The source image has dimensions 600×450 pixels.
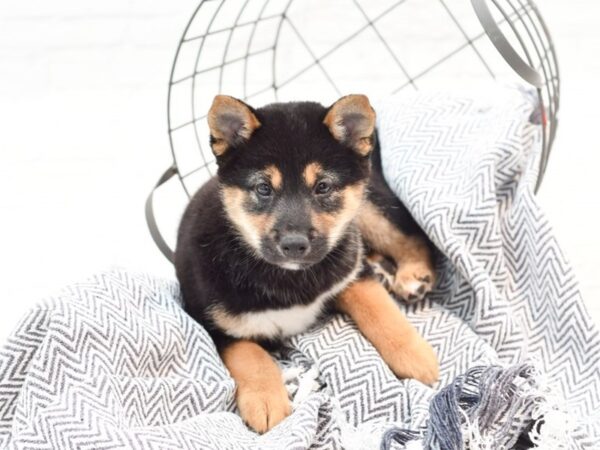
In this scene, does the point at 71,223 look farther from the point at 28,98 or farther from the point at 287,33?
the point at 287,33

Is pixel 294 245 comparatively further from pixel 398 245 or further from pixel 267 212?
pixel 398 245

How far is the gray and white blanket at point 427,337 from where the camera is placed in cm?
161

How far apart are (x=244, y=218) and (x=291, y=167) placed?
0.18 meters

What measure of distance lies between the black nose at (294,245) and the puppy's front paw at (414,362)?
1.25 feet

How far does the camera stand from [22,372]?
5.57 feet

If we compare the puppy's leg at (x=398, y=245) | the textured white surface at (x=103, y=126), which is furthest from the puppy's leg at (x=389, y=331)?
the textured white surface at (x=103, y=126)

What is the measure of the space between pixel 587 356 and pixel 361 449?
2.16 feet

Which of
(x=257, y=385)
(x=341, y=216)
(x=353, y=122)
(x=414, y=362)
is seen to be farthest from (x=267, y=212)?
(x=414, y=362)

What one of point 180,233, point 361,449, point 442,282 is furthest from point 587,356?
point 180,233

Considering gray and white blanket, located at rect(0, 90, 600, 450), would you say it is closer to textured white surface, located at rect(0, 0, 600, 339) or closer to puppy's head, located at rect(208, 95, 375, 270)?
puppy's head, located at rect(208, 95, 375, 270)

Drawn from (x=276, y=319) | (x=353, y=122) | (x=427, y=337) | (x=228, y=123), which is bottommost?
(x=427, y=337)

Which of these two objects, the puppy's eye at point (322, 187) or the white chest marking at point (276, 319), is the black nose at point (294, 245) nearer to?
the puppy's eye at point (322, 187)

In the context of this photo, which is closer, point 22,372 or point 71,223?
point 22,372

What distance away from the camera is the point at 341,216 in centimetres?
189
